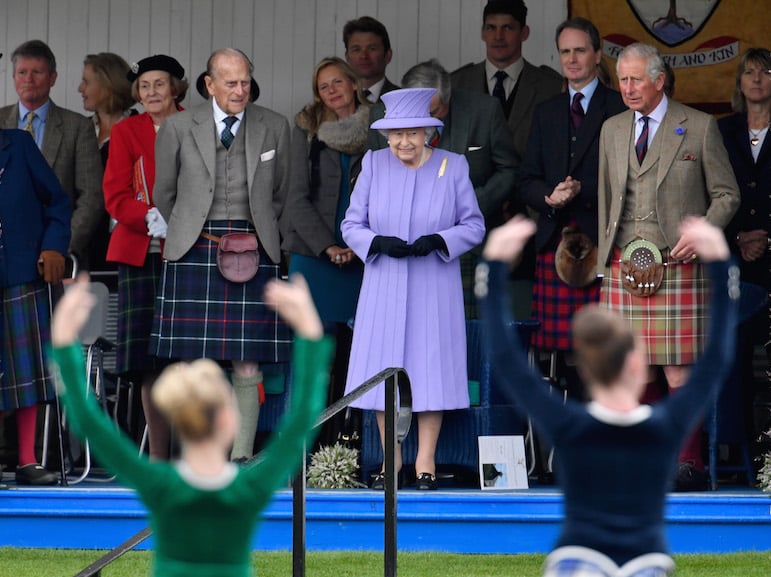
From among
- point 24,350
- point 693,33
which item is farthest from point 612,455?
point 693,33

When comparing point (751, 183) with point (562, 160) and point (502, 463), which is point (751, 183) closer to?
point (562, 160)

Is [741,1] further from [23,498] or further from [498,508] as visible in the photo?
[23,498]

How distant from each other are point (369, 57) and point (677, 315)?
8.15 ft

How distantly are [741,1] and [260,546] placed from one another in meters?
4.39

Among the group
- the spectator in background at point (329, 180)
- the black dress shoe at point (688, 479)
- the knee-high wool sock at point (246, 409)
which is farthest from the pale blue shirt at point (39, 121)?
the black dress shoe at point (688, 479)

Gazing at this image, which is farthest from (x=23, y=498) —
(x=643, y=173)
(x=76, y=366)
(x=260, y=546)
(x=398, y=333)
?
(x=76, y=366)

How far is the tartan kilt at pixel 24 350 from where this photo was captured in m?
7.68

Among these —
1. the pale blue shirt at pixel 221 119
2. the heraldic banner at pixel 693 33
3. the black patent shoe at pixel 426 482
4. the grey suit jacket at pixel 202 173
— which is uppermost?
the heraldic banner at pixel 693 33

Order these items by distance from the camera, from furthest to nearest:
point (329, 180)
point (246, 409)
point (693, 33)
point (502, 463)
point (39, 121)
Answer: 1. point (693, 33)
2. point (39, 121)
3. point (329, 180)
4. point (246, 409)
5. point (502, 463)

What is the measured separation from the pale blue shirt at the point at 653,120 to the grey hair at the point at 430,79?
0.97 metres

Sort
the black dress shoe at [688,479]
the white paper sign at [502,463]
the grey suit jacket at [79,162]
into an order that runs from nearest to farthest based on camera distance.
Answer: the black dress shoe at [688,479], the white paper sign at [502,463], the grey suit jacket at [79,162]

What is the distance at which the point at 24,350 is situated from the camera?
7723 mm

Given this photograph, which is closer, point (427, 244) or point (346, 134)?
point (427, 244)

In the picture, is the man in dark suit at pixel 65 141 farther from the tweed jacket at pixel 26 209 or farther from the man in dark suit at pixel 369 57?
the man in dark suit at pixel 369 57
